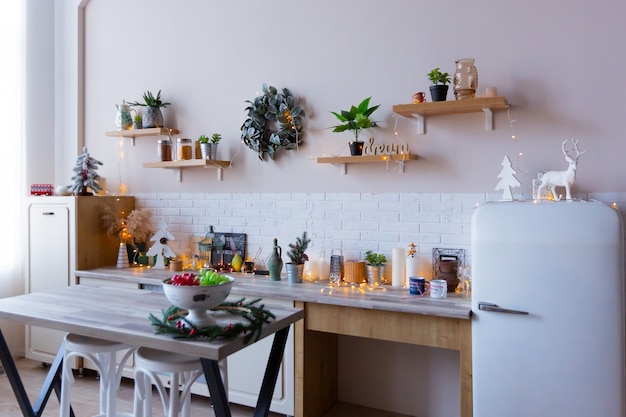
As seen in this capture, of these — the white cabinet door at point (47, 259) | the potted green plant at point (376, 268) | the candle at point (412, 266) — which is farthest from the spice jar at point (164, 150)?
the candle at point (412, 266)

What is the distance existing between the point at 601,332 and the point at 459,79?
164 cm

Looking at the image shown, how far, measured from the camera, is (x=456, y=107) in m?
3.02

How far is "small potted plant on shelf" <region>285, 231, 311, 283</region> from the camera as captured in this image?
11.3 ft

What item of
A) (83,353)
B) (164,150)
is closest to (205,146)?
(164,150)

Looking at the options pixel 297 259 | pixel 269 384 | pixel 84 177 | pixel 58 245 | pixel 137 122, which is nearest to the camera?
pixel 269 384

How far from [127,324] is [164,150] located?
242 cm

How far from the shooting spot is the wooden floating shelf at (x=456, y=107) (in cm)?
296

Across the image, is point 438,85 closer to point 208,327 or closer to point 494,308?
point 494,308

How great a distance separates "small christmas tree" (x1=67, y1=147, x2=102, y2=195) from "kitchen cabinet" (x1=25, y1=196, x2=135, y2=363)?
16 centimetres

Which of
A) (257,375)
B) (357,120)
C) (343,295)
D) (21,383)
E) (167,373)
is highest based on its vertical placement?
(357,120)

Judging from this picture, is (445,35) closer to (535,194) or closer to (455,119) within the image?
(455,119)

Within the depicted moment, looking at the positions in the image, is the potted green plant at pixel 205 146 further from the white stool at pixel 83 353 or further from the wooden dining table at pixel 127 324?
the white stool at pixel 83 353

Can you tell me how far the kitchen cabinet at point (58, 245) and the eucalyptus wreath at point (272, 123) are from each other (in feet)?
4.80

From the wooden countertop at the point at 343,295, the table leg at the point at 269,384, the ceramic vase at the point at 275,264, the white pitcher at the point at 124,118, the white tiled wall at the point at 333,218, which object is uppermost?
the white pitcher at the point at 124,118
